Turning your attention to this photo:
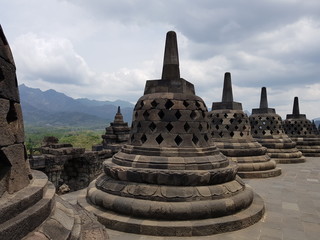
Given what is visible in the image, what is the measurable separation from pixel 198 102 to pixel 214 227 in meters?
2.75

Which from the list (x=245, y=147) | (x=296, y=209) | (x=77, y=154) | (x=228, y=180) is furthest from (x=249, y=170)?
(x=77, y=154)

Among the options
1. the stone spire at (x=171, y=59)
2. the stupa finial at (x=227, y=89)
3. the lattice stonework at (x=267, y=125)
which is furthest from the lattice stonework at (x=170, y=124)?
the lattice stonework at (x=267, y=125)

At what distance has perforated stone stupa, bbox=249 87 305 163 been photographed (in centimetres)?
1290

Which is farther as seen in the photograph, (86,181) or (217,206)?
(86,181)

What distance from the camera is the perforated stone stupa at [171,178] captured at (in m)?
4.57

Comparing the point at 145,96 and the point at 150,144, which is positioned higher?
the point at 145,96

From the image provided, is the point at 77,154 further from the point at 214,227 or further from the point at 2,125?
the point at 2,125

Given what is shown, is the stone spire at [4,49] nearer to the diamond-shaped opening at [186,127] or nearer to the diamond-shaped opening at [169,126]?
the diamond-shaped opening at [169,126]

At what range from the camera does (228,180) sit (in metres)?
5.47

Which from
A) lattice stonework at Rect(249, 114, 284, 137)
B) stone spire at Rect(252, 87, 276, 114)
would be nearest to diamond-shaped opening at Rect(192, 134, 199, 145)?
lattice stonework at Rect(249, 114, 284, 137)

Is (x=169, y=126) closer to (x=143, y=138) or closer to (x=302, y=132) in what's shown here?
(x=143, y=138)

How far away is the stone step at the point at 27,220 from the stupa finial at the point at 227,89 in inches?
375

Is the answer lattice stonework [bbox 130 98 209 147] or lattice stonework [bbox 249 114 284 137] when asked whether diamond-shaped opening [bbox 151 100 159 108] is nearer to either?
lattice stonework [bbox 130 98 209 147]

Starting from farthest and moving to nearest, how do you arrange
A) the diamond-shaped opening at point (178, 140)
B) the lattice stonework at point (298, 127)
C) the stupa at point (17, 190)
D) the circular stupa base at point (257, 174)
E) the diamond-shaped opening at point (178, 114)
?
the lattice stonework at point (298, 127)
the circular stupa base at point (257, 174)
the diamond-shaped opening at point (178, 114)
the diamond-shaped opening at point (178, 140)
the stupa at point (17, 190)
